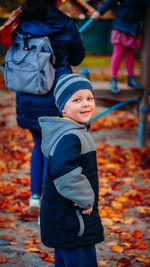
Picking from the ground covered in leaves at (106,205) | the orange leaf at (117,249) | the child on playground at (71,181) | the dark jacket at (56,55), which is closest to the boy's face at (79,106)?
the child on playground at (71,181)

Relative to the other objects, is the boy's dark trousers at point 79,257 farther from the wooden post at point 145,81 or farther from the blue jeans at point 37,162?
the wooden post at point 145,81

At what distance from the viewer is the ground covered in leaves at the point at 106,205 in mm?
2639

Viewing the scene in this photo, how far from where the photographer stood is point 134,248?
9.32 ft

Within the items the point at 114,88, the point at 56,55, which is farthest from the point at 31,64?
the point at 114,88

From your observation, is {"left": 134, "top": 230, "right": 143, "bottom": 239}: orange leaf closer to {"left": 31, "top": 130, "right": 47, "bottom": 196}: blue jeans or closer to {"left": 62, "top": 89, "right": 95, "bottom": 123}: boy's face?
{"left": 31, "top": 130, "right": 47, "bottom": 196}: blue jeans

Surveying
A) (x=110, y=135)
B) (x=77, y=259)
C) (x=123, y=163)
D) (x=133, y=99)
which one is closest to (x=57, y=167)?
(x=77, y=259)

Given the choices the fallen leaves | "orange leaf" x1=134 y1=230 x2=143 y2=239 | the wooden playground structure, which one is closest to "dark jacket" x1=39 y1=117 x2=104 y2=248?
the fallen leaves

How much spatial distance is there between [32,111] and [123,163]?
2527 millimetres

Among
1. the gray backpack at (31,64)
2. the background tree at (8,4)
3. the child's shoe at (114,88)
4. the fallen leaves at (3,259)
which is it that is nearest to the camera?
the fallen leaves at (3,259)

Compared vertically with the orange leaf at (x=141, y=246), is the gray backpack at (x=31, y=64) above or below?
above

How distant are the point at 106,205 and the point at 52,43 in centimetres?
189

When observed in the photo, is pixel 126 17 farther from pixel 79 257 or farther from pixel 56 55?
pixel 79 257

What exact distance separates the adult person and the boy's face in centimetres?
85

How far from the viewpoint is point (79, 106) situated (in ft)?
6.23
